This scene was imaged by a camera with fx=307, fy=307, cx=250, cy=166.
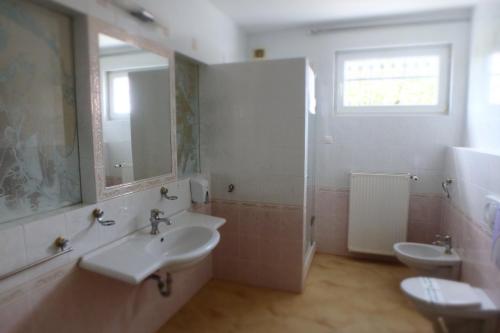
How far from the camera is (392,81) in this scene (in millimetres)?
3008

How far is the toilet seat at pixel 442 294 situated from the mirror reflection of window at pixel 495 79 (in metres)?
1.29

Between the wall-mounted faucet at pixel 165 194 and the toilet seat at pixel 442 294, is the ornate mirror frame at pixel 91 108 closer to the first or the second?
the wall-mounted faucet at pixel 165 194

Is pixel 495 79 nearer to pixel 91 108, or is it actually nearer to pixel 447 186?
pixel 447 186

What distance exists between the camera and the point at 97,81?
153 cm

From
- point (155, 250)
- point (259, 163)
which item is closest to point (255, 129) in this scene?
point (259, 163)

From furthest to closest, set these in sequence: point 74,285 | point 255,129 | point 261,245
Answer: point 261,245 → point 255,129 → point 74,285

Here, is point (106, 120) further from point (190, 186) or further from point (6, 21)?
point (190, 186)

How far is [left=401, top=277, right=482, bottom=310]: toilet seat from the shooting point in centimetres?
159

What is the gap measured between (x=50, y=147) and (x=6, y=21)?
53 centimetres

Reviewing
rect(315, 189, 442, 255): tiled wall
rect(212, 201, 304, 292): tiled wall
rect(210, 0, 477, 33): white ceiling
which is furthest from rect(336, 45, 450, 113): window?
rect(212, 201, 304, 292): tiled wall

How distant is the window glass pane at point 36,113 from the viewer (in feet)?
4.07

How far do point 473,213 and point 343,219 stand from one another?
126 cm

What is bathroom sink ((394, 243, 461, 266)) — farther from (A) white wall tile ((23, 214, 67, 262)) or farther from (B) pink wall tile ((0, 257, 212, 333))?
(A) white wall tile ((23, 214, 67, 262))

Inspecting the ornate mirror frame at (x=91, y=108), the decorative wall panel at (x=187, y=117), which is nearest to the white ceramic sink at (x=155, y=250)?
the ornate mirror frame at (x=91, y=108)
